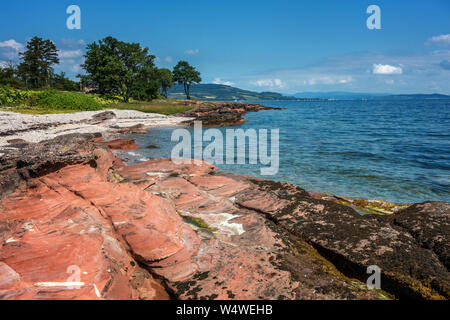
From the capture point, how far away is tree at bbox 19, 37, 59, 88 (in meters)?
72.9

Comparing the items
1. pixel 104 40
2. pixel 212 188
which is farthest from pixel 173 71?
pixel 212 188

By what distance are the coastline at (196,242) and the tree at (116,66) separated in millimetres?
61490

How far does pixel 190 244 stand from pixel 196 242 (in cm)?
14

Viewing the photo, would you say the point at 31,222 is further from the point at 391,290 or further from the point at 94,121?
the point at 94,121

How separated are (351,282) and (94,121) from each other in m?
32.2

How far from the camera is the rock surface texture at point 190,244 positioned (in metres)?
3.65

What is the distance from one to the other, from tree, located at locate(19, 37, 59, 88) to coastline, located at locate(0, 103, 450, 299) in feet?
282

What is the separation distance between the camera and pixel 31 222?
15.5 feet

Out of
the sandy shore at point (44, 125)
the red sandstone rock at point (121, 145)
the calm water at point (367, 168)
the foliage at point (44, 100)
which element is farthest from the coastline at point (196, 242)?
the foliage at point (44, 100)

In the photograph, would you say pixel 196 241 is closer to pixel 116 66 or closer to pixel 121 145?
pixel 121 145

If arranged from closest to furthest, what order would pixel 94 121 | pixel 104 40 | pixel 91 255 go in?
1. pixel 91 255
2. pixel 94 121
3. pixel 104 40

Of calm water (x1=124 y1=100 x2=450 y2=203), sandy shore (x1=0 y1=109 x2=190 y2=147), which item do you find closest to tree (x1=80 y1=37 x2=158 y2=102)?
sandy shore (x1=0 y1=109 x2=190 y2=147)

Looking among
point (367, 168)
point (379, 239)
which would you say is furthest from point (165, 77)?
point (379, 239)

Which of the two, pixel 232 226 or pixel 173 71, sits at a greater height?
pixel 173 71
